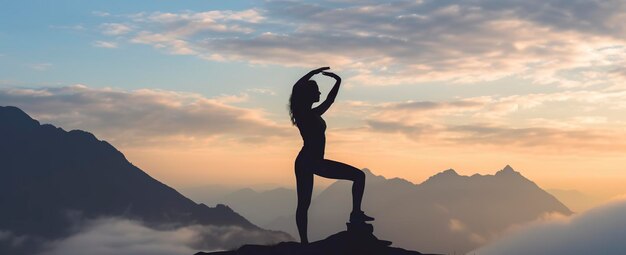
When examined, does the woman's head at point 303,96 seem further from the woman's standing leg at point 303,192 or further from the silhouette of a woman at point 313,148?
the woman's standing leg at point 303,192

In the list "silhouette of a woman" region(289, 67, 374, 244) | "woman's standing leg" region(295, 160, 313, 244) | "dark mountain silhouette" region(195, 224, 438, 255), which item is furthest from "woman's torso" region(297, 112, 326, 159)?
"dark mountain silhouette" region(195, 224, 438, 255)

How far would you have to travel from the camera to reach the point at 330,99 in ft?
66.7

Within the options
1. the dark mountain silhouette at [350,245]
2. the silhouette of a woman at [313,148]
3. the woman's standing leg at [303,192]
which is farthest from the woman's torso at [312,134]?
the dark mountain silhouette at [350,245]

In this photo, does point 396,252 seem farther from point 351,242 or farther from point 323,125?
point 323,125

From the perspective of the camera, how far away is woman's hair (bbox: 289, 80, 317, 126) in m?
19.9

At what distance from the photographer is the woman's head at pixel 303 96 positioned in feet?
65.4

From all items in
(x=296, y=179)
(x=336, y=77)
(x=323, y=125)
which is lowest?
(x=296, y=179)

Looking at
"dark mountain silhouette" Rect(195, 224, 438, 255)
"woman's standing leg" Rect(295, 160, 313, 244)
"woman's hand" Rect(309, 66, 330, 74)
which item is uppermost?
"woman's hand" Rect(309, 66, 330, 74)

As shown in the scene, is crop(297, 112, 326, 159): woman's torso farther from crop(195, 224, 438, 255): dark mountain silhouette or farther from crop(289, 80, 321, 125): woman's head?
crop(195, 224, 438, 255): dark mountain silhouette

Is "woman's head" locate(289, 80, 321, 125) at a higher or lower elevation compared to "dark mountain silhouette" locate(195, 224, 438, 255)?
higher

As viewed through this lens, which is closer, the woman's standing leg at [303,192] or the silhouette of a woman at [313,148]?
the silhouette of a woman at [313,148]

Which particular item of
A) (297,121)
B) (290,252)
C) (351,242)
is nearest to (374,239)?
(351,242)

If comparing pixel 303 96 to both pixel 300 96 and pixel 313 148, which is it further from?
pixel 313 148

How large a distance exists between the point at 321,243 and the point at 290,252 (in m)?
0.87
